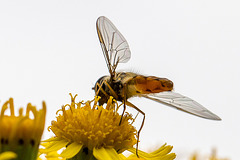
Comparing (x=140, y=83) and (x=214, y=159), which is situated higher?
(x=140, y=83)

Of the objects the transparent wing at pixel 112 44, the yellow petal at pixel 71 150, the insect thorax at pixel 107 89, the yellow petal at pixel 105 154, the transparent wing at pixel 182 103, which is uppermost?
the transparent wing at pixel 112 44

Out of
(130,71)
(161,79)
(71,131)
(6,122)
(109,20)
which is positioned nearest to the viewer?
(6,122)

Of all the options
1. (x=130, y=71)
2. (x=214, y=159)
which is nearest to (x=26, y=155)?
(x=130, y=71)

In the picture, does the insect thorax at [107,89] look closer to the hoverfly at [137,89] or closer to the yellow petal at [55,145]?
the hoverfly at [137,89]

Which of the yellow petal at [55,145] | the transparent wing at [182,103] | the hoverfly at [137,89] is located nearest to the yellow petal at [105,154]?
the yellow petal at [55,145]

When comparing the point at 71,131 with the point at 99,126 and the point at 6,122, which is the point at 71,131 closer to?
the point at 99,126

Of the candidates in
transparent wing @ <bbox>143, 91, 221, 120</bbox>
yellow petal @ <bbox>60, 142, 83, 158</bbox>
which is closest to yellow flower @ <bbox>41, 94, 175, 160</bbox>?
yellow petal @ <bbox>60, 142, 83, 158</bbox>

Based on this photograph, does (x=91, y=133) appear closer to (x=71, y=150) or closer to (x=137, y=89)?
(x=71, y=150)
